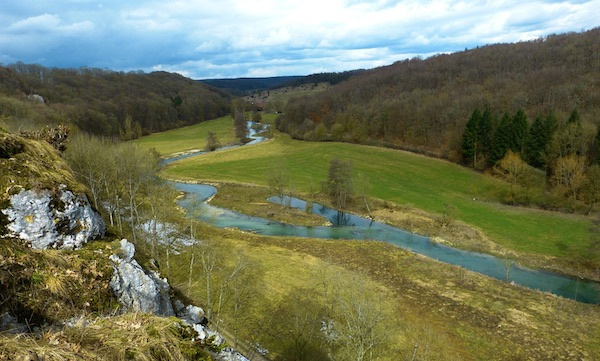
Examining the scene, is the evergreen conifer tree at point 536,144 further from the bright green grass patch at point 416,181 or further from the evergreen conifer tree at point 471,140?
the evergreen conifer tree at point 471,140

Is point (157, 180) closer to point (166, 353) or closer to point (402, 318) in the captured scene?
point (402, 318)

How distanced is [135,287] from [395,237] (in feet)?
140

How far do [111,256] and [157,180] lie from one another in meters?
39.7

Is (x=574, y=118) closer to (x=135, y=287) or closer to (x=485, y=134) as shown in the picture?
(x=485, y=134)

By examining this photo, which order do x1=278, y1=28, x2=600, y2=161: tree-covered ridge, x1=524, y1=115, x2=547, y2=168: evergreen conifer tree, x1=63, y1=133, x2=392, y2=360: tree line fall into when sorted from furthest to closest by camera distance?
x1=278, y1=28, x2=600, y2=161: tree-covered ridge
x1=524, y1=115, x2=547, y2=168: evergreen conifer tree
x1=63, y1=133, x2=392, y2=360: tree line

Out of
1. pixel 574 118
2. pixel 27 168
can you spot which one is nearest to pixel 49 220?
pixel 27 168

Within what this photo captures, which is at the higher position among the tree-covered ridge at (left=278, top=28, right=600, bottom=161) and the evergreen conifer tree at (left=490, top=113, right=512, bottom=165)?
the tree-covered ridge at (left=278, top=28, right=600, bottom=161)

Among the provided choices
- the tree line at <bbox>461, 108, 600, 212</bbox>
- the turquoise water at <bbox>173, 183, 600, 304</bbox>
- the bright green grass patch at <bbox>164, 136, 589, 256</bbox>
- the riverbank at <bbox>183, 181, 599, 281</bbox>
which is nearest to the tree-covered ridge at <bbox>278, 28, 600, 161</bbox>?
the tree line at <bbox>461, 108, 600, 212</bbox>

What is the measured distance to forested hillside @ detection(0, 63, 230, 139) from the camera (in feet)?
345

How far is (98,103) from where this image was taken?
439ft

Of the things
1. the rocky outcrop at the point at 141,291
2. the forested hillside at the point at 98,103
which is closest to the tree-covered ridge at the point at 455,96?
the forested hillside at the point at 98,103

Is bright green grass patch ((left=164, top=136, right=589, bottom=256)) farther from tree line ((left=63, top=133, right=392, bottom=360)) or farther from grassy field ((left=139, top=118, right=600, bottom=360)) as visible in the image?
tree line ((left=63, top=133, right=392, bottom=360))

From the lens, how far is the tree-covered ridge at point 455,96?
7831cm

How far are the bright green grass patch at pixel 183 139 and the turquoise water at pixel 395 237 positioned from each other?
47.6m
